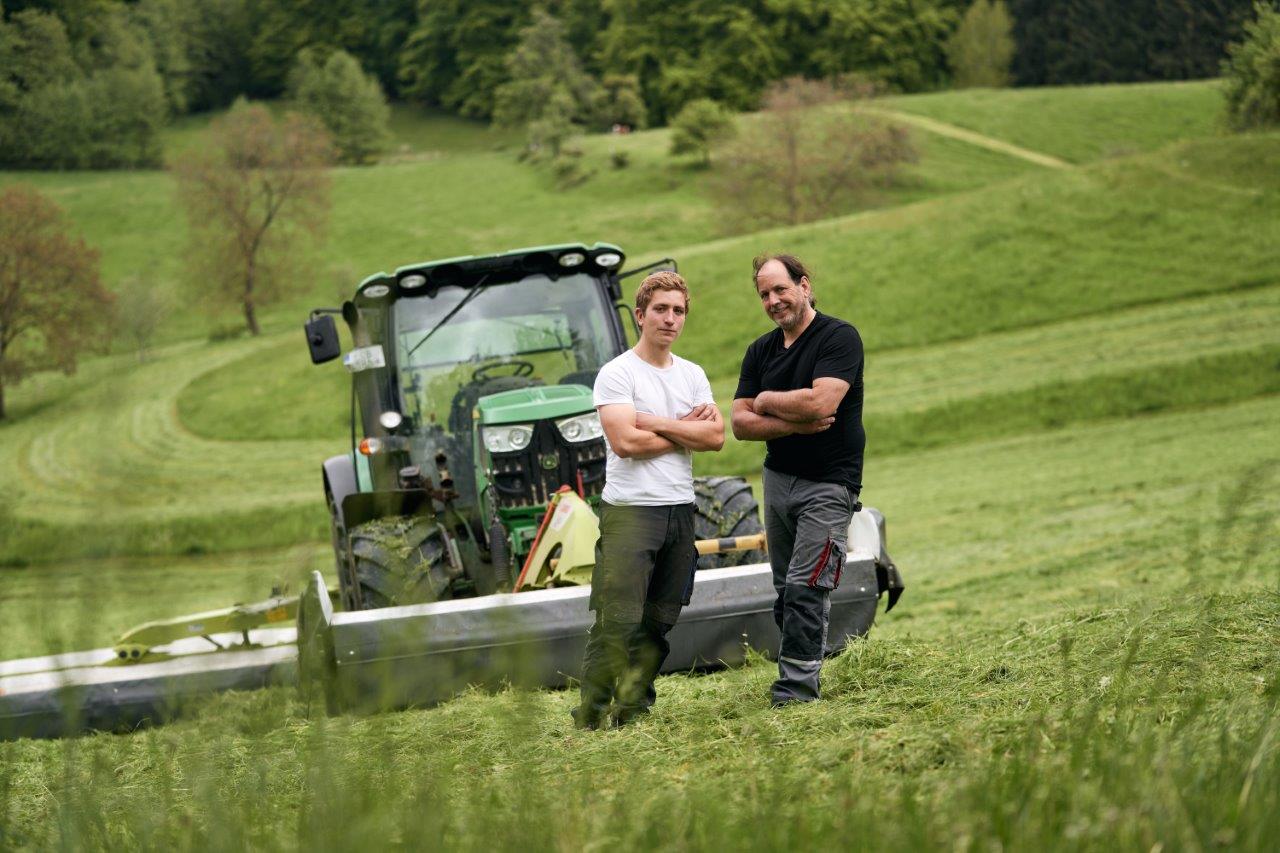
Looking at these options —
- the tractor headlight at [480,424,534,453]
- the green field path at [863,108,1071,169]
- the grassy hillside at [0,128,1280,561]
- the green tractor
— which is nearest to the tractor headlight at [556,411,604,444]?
the green tractor

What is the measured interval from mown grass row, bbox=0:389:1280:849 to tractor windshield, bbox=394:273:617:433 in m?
2.31

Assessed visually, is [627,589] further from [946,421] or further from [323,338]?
[946,421]

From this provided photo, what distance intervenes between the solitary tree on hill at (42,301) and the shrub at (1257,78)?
97.5 feet

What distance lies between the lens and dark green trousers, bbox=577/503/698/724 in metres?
5.00

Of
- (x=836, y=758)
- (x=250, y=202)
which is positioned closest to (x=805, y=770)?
(x=836, y=758)

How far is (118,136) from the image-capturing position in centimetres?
6212

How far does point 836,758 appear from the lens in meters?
3.60

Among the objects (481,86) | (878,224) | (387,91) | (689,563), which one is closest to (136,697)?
(689,563)

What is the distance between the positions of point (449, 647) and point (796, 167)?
40.2 meters

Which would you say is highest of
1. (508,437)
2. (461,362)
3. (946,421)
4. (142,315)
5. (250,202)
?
(142,315)

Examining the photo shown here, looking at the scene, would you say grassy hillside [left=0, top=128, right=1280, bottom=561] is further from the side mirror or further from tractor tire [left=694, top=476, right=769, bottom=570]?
tractor tire [left=694, top=476, right=769, bottom=570]

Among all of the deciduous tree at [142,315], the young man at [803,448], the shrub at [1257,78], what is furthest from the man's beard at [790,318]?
the shrub at [1257,78]

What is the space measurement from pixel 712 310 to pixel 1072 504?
15.9 m

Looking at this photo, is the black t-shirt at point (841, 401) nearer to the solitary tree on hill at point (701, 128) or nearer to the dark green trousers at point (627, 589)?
the dark green trousers at point (627, 589)
